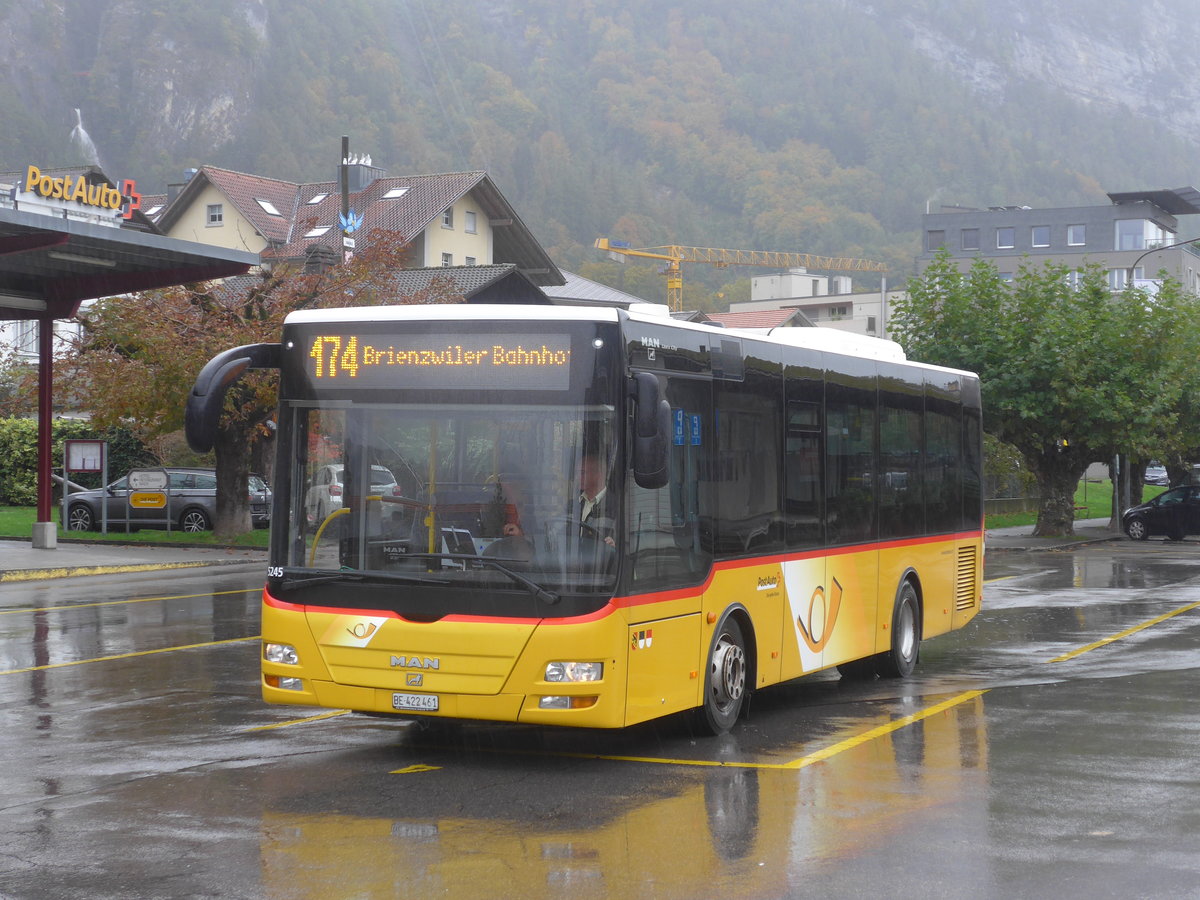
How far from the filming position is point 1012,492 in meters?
58.1

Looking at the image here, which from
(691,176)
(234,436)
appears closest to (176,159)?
(691,176)

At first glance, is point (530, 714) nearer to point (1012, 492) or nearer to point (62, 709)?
point (62, 709)

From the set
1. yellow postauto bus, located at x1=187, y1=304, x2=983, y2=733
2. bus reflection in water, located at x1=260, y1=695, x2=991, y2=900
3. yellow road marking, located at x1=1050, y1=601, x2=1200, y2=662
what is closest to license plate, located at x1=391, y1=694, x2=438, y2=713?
yellow postauto bus, located at x1=187, y1=304, x2=983, y2=733

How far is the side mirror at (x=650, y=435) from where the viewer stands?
337 inches

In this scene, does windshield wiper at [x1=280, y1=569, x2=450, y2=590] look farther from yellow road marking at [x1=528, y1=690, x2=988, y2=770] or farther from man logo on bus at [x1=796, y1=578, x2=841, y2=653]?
man logo on bus at [x1=796, y1=578, x2=841, y2=653]

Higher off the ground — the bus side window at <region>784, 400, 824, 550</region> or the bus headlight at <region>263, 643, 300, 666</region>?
the bus side window at <region>784, 400, 824, 550</region>

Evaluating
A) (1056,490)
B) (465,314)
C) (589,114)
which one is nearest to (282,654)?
(465,314)

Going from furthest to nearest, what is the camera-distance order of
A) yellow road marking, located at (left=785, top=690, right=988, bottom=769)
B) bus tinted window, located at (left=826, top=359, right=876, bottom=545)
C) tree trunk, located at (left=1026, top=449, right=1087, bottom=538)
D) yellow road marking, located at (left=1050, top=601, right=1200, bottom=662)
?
tree trunk, located at (left=1026, top=449, right=1087, bottom=538)
yellow road marking, located at (left=1050, top=601, right=1200, bottom=662)
bus tinted window, located at (left=826, top=359, right=876, bottom=545)
yellow road marking, located at (left=785, top=690, right=988, bottom=769)

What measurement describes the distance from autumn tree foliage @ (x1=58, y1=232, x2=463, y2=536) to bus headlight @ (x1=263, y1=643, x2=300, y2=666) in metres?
21.6

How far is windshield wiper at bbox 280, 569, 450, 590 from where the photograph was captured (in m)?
8.91

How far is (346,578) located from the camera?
9102mm

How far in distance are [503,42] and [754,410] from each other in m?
160

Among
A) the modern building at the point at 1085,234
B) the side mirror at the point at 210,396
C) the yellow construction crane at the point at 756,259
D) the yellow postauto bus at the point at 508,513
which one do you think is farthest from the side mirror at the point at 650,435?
the yellow construction crane at the point at 756,259

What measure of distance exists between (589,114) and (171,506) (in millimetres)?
125300
